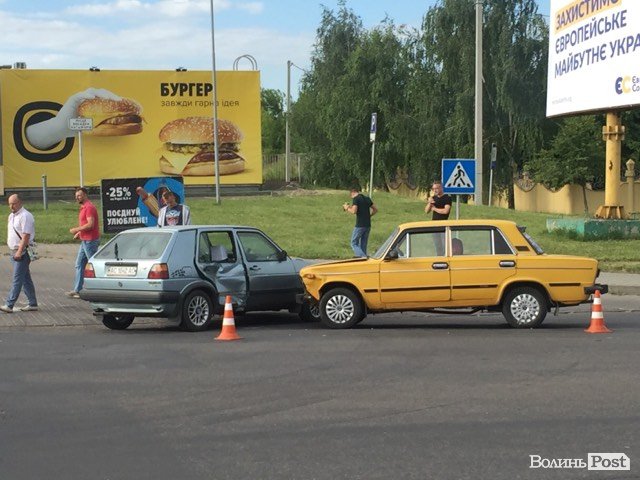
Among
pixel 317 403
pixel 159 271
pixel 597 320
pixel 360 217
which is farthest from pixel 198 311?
pixel 360 217

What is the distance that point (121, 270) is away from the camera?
13.4m

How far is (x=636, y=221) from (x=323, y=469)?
21.3m

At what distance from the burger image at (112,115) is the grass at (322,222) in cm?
953

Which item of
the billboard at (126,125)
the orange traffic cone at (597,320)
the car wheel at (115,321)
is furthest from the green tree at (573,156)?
the car wheel at (115,321)

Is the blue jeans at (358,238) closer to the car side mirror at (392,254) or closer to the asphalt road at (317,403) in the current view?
the car side mirror at (392,254)

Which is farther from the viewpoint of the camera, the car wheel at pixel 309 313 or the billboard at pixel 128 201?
the billboard at pixel 128 201

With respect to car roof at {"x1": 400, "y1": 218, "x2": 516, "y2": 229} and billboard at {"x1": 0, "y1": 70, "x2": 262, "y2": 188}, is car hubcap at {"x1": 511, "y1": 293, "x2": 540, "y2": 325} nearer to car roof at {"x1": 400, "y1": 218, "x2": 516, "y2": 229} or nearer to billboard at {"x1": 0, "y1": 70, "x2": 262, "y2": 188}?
car roof at {"x1": 400, "y1": 218, "x2": 516, "y2": 229}

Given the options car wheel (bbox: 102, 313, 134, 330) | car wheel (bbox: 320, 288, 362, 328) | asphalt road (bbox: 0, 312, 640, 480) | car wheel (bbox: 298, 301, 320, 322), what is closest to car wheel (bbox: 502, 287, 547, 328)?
asphalt road (bbox: 0, 312, 640, 480)

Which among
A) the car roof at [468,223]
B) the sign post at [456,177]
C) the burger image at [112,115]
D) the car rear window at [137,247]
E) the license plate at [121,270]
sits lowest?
the license plate at [121,270]

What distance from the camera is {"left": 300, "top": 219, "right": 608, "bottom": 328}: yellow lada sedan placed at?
1298 cm

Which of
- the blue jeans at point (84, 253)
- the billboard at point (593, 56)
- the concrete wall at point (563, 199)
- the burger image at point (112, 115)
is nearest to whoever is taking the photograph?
the blue jeans at point (84, 253)

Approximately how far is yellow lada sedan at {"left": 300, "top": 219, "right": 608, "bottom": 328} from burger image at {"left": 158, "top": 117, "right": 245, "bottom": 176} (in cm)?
3395

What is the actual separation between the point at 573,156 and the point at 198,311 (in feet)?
119

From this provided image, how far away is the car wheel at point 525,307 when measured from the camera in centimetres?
1297
